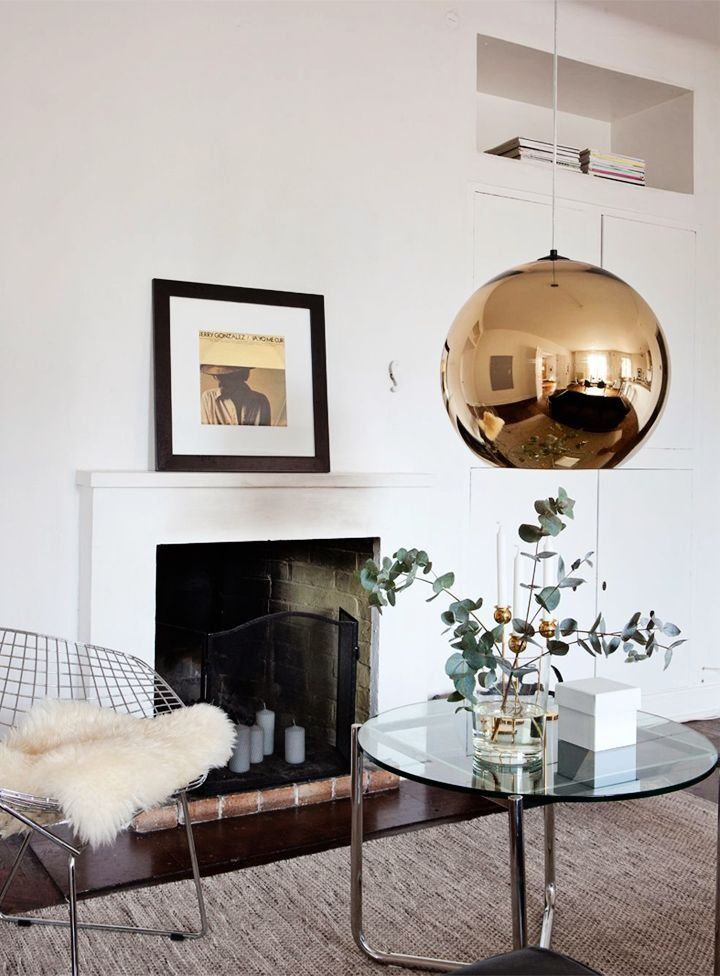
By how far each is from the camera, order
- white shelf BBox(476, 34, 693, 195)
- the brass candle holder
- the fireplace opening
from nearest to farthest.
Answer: the brass candle holder → the fireplace opening → white shelf BBox(476, 34, 693, 195)

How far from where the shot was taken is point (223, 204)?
10.5 feet

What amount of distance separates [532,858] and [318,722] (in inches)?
36.7

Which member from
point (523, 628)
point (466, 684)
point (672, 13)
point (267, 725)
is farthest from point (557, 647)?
point (672, 13)

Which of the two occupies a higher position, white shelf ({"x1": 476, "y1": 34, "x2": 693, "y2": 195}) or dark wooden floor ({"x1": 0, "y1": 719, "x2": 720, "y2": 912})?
white shelf ({"x1": 476, "y1": 34, "x2": 693, "y2": 195})

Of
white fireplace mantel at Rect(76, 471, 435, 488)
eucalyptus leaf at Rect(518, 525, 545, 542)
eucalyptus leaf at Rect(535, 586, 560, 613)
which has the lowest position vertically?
eucalyptus leaf at Rect(535, 586, 560, 613)

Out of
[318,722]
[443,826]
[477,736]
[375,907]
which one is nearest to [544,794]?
[477,736]

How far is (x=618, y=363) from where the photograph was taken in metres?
1.27

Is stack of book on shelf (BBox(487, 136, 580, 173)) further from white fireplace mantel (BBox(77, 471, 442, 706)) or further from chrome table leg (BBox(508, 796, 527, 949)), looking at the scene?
chrome table leg (BBox(508, 796, 527, 949))

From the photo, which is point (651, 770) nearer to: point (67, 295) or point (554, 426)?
point (554, 426)

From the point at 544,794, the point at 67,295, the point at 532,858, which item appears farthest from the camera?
the point at 67,295

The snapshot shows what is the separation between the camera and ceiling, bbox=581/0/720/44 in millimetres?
3854

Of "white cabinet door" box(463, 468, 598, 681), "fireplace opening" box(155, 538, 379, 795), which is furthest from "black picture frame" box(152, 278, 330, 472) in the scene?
"white cabinet door" box(463, 468, 598, 681)

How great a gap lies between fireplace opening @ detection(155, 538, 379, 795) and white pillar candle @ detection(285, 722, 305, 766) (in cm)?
1

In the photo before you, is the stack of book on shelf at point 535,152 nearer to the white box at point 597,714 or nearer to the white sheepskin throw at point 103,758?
the white box at point 597,714
